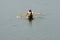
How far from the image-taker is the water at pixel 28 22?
20703mm

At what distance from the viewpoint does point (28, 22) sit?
74.6ft

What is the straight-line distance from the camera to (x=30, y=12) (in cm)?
2362

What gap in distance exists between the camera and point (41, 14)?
2394 cm

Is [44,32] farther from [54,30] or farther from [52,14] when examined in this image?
[52,14]

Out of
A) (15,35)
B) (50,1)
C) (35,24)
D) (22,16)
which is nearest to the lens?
(15,35)

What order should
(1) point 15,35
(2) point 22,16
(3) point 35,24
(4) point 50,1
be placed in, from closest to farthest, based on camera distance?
(1) point 15,35
(3) point 35,24
(2) point 22,16
(4) point 50,1

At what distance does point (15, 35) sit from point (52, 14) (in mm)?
4266

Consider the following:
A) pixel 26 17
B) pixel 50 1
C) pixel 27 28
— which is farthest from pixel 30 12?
pixel 50 1

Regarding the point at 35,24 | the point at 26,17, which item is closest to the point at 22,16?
the point at 26,17

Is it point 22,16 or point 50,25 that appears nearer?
point 50,25

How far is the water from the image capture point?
67.9ft

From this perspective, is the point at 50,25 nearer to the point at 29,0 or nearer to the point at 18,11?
the point at 18,11

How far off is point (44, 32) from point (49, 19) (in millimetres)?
2442

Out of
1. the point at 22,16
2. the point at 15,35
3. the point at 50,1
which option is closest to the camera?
the point at 15,35
